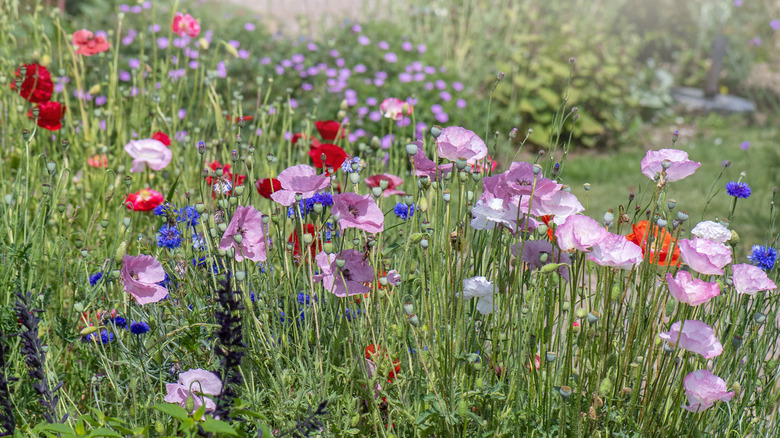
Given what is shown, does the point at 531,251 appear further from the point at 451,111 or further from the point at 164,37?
the point at 164,37

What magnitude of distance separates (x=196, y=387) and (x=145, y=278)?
276 millimetres

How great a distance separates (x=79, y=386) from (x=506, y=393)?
112 cm

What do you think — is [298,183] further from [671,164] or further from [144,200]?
[144,200]

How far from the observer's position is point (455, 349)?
4.91 ft

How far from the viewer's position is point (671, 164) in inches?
57.6

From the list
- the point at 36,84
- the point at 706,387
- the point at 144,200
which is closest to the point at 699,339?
the point at 706,387

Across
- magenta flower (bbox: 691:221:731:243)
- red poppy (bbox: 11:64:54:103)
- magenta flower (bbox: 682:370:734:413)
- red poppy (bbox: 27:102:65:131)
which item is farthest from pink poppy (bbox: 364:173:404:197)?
red poppy (bbox: 11:64:54:103)

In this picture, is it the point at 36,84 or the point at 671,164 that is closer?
the point at 671,164

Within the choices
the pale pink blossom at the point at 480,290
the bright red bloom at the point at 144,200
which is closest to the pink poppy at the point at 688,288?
the pale pink blossom at the point at 480,290

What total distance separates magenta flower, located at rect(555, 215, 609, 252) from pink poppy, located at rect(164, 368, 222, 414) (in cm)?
73

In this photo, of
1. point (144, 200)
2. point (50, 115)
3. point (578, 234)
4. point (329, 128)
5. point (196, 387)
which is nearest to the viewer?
point (578, 234)

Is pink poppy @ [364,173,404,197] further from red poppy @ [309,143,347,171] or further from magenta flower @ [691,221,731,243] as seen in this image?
magenta flower @ [691,221,731,243]

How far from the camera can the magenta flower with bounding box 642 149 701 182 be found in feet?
4.81

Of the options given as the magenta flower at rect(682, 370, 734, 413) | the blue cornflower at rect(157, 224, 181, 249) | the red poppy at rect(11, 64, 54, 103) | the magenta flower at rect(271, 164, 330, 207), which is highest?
the magenta flower at rect(271, 164, 330, 207)
